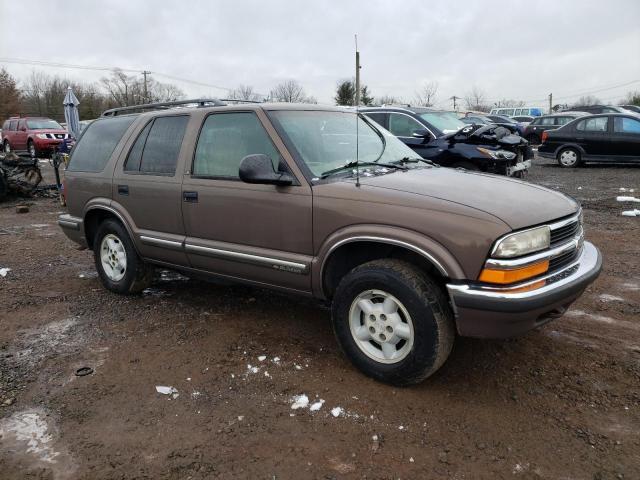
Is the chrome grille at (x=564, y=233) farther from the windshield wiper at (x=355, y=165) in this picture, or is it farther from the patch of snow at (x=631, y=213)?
the patch of snow at (x=631, y=213)

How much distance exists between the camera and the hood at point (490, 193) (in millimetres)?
2926

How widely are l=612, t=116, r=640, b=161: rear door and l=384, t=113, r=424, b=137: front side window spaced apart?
7.44 m

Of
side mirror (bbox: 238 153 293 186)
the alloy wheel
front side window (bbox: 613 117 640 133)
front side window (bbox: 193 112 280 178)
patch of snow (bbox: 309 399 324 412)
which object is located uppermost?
front side window (bbox: 613 117 640 133)

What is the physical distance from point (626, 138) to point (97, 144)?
1355cm

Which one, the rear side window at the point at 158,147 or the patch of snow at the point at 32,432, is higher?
the rear side window at the point at 158,147

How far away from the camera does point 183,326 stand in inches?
169

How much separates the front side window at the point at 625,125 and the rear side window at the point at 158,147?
13159 mm


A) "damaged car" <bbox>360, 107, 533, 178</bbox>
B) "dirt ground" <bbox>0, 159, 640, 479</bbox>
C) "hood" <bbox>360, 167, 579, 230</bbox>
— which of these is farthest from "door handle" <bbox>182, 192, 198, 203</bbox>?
"damaged car" <bbox>360, 107, 533, 178</bbox>

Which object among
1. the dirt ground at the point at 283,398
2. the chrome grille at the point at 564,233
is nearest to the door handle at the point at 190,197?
the dirt ground at the point at 283,398

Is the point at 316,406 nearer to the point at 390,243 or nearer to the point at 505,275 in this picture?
the point at 390,243

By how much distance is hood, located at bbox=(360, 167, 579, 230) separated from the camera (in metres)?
2.93

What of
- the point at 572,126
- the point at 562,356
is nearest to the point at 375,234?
the point at 562,356

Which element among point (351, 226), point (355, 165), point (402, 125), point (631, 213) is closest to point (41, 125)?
point (402, 125)

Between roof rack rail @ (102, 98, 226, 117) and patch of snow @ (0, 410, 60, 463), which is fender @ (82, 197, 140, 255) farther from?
patch of snow @ (0, 410, 60, 463)
